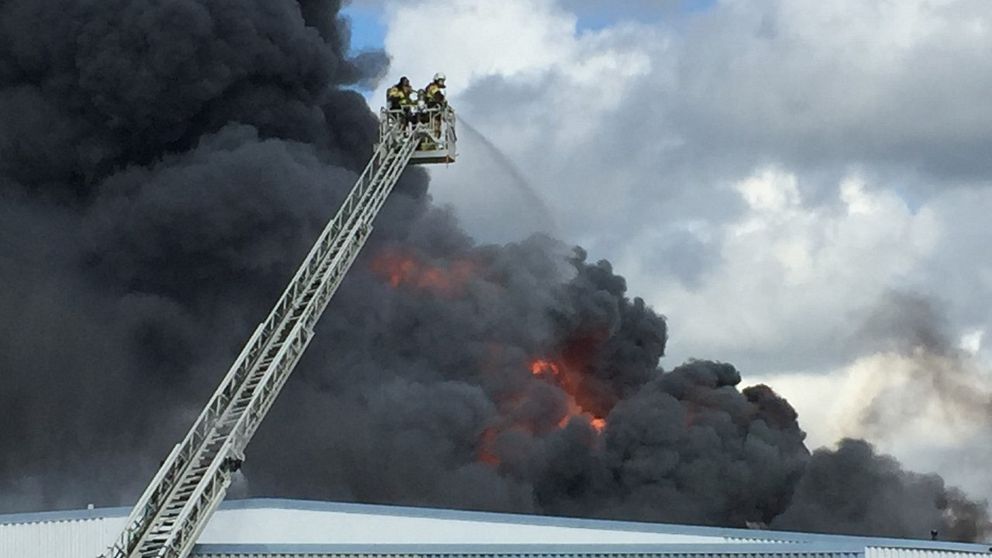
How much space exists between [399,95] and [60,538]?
13.8m

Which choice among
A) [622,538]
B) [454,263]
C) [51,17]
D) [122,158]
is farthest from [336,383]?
[622,538]

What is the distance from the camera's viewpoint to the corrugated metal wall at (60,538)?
4062cm

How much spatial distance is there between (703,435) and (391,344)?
12631 millimetres

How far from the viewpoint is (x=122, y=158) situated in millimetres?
64375

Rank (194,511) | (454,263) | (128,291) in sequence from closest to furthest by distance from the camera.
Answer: (194,511)
(128,291)
(454,263)

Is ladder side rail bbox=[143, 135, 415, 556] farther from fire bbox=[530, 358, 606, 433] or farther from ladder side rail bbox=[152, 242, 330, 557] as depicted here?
fire bbox=[530, 358, 606, 433]

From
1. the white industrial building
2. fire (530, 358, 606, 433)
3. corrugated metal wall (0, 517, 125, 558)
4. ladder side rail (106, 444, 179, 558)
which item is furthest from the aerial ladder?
fire (530, 358, 606, 433)

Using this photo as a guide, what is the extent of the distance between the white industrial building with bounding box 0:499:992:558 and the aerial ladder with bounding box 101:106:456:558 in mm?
1269

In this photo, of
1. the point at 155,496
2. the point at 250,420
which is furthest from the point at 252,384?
the point at 155,496

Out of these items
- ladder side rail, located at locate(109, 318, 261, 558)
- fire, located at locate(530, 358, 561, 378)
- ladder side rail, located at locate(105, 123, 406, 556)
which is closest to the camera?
ladder side rail, located at locate(109, 318, 261, 558)

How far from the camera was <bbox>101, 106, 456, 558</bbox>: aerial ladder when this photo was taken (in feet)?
114

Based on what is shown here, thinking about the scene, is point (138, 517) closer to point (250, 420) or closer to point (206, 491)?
point (206, 491)

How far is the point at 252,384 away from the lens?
1526 inches

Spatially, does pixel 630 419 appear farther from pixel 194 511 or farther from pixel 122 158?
pixel 194 511
